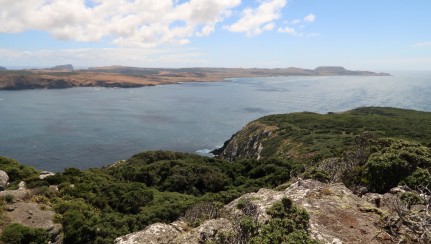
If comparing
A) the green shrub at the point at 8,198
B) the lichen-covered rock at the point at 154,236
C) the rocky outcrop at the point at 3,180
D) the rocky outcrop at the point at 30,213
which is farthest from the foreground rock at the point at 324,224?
the rocky outcrop at the point at 3,180

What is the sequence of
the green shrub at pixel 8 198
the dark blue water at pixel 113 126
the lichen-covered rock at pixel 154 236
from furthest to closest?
the dark blue water at pixel 113 126 < the green shrub at pixel 8 198 < the lichen-covered rock at pixel 154 236

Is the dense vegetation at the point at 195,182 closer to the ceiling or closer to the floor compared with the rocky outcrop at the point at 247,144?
closer to the ceiling

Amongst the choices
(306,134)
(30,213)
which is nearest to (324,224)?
(30,213)

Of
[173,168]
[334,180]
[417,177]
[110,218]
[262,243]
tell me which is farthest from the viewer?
[173,168]

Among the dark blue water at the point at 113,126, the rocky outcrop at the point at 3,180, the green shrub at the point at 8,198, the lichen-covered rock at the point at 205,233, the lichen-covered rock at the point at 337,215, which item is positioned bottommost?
the dark blue water at the point at 113,126

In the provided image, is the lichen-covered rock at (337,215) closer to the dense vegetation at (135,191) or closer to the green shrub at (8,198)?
the dense vegetation at (135,191)

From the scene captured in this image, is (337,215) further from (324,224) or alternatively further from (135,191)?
(135,191)

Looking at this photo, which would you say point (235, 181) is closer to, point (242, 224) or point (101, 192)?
point (101, 192)

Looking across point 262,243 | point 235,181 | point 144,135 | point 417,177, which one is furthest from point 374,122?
point 262,243
